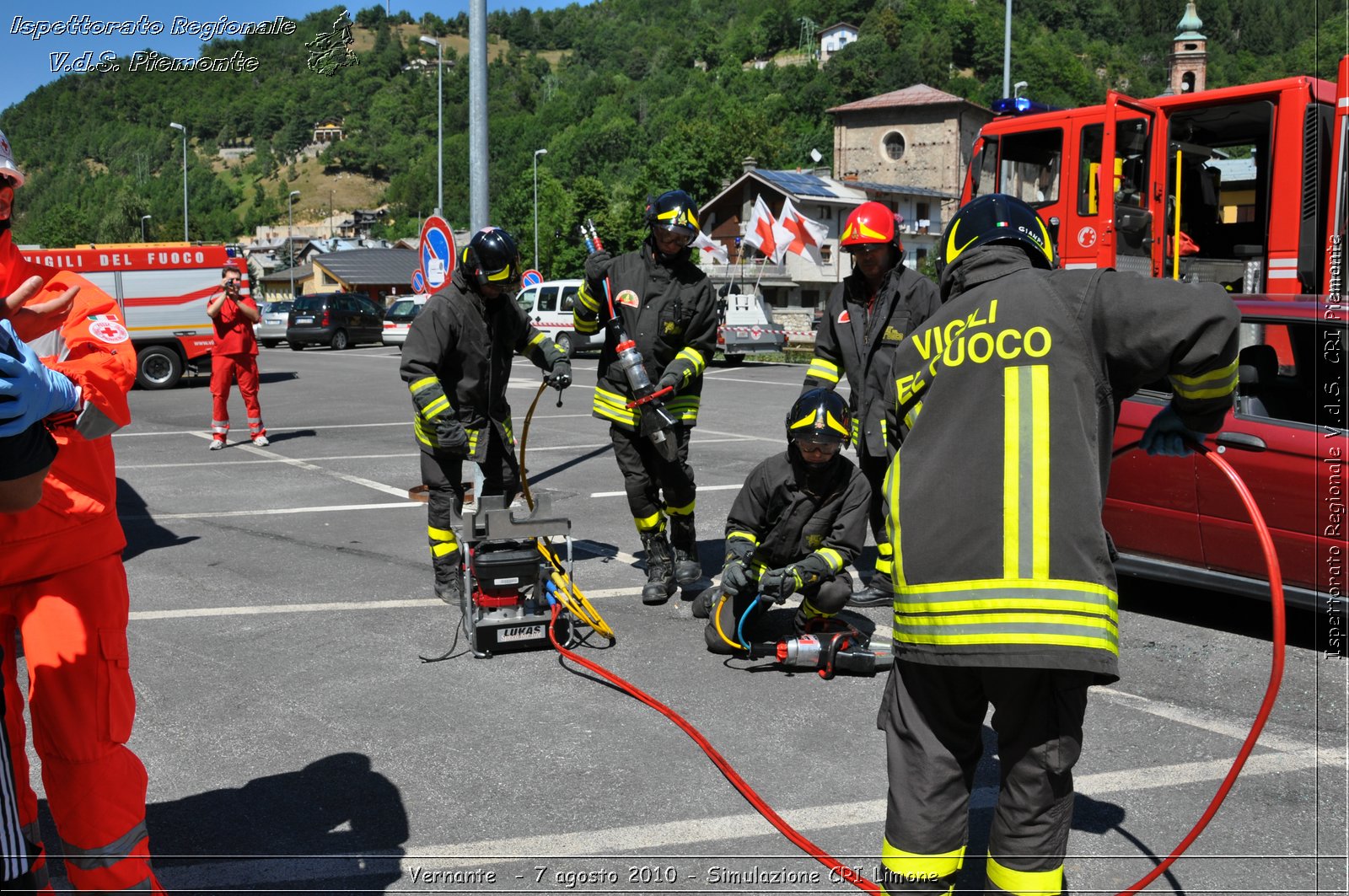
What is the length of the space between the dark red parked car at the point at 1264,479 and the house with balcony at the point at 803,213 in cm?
5748

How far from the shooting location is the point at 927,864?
9.20ft

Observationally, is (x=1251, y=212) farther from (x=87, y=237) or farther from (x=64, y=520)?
(x=87, y=237)

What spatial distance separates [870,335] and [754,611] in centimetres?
185

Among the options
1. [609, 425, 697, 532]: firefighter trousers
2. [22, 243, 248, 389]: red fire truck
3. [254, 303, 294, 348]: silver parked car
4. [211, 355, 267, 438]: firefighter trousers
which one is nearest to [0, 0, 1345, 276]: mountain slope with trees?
[254, 303, 294, 348]: silver parked car

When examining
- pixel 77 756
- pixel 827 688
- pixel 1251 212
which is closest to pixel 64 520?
pixel 77 756

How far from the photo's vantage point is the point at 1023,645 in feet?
8.67

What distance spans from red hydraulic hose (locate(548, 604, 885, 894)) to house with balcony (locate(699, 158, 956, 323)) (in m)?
58.7

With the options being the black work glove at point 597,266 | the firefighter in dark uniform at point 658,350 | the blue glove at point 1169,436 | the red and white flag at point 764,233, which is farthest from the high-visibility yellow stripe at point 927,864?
the red and white flag at point 764,233

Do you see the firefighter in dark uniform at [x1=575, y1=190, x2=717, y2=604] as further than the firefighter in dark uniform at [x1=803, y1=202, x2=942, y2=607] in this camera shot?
Yes

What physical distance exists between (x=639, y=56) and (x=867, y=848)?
190 m

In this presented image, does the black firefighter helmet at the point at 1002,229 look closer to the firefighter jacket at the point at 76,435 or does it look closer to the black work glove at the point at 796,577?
the firefighter jacket at the point at 76,435

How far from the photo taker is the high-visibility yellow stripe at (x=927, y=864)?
281 cm

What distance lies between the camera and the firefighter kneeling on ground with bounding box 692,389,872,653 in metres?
5.54

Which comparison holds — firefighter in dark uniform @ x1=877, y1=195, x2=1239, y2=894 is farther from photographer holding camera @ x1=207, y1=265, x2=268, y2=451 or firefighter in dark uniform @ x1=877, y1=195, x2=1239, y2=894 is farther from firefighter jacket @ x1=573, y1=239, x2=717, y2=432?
photographer holding camera @ x1=207, y1=265, x2=268, y2=451
